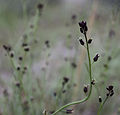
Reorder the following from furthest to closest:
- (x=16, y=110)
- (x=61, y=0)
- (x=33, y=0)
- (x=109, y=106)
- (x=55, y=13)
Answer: (x=61, y=0) < (x=55, y=13) < (x=33, y=0) < (x=109, y=106) < (x=16, y=110)

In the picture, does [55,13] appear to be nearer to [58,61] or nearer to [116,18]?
[58,61]

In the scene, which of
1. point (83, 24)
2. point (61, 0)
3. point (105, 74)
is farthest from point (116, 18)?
point (61, 0)

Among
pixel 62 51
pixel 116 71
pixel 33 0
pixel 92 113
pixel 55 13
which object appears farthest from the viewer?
pixel 55 13

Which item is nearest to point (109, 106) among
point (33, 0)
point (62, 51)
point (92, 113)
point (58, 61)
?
point (92, 113)

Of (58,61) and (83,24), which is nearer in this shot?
(83,24)

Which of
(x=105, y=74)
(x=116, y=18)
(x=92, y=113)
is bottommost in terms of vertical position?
(x=92, y=113)

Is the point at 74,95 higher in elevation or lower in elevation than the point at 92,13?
lower
